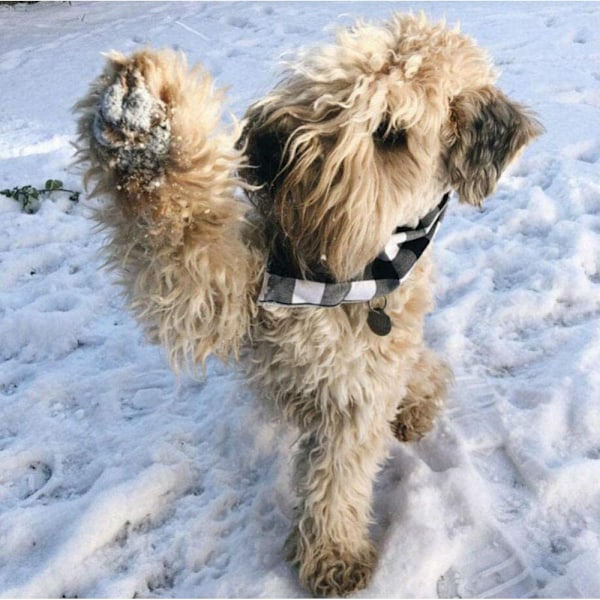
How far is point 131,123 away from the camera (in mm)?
1629

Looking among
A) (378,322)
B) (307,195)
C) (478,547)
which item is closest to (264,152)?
(307,195)

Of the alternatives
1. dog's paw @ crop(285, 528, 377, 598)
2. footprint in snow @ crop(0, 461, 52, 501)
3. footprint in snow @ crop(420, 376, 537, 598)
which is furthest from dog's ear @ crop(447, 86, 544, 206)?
footprint in snow @ crop(0, 461, 52, 501)

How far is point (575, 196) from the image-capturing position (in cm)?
445

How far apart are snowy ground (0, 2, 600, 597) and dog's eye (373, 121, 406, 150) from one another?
64 centimetres

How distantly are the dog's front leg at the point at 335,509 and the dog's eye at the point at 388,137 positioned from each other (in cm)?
102

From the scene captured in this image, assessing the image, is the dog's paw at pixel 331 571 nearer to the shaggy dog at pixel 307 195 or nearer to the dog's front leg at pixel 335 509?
the dog's front leg at pixel 335 509

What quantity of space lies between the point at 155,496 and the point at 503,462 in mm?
1573

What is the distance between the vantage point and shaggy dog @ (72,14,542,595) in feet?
5.72

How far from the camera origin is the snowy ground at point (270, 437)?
2.68 meters

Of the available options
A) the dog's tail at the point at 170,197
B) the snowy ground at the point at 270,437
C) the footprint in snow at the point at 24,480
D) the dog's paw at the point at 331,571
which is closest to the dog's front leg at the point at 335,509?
the dog's paw at the point at 331,571

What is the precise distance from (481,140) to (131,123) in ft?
3.78

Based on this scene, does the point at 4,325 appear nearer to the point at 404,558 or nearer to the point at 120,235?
the point at 120,235

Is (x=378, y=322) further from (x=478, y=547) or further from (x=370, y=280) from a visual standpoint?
(x=478, y=547)

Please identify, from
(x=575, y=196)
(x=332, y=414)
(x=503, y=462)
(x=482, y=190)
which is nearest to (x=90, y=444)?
(x=332, y=414)
